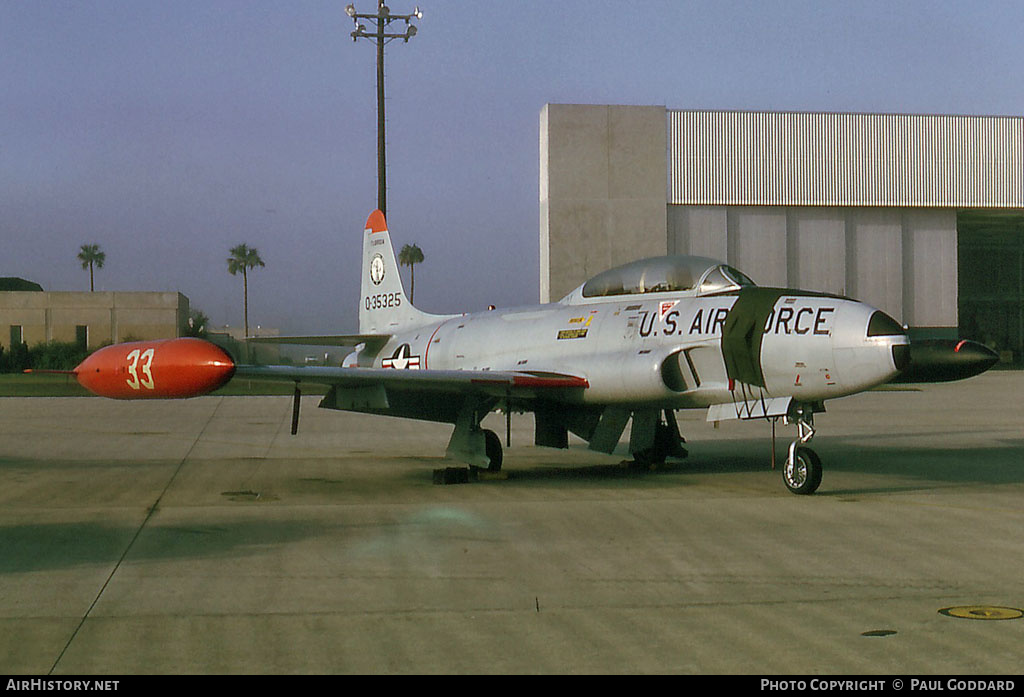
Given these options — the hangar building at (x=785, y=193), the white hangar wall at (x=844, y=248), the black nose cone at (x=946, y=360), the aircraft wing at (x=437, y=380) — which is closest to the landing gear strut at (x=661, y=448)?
the aircraft wing at (x=437, y=380)

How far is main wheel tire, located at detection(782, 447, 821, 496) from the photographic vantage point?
11.0 meters

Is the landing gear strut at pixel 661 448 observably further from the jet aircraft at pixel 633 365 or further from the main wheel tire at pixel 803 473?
the main wheel tire at pixel 803 473

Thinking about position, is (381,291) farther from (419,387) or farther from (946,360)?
(946,360)

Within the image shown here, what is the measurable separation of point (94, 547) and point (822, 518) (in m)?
6.26

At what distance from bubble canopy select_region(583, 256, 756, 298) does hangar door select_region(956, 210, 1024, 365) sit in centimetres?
5667

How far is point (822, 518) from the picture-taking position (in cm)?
960

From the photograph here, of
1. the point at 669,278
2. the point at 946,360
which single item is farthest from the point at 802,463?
the point at 669,278

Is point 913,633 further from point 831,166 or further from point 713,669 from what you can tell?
→ point 831,166

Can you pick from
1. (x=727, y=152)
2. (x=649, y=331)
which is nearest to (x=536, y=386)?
(x=649, y=331)

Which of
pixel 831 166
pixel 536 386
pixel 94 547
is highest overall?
pixel 831 166

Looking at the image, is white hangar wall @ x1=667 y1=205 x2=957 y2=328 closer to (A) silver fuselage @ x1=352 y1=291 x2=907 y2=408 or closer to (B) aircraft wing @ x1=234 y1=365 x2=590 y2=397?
(A) silver fuselage @ x1=352 y1=291 x2=907 y2=408

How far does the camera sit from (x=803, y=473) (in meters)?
11.1

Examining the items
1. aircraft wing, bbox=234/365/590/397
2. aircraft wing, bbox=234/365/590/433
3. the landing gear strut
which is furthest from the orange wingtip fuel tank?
the landing gear strut
